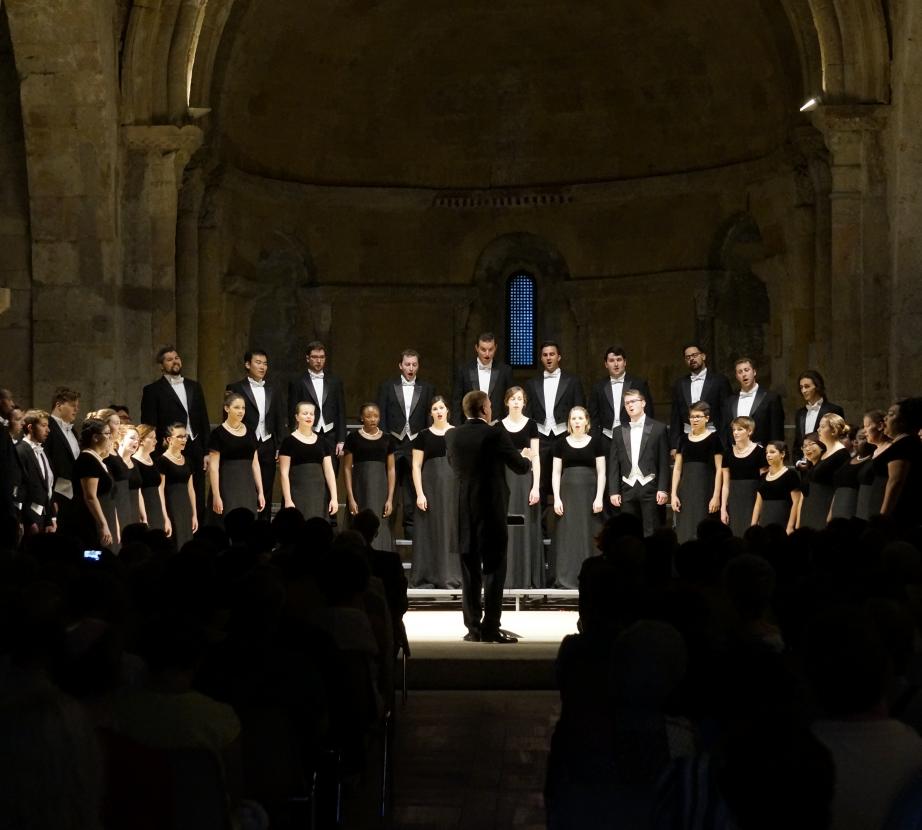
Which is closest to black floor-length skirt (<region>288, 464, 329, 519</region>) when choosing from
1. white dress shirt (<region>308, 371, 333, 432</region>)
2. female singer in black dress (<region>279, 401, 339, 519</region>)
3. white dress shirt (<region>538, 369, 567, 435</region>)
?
female singer in black dress (<region>279, 401, 339, 519</region>)

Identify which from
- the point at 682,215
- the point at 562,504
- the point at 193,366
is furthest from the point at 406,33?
the point at 562,504

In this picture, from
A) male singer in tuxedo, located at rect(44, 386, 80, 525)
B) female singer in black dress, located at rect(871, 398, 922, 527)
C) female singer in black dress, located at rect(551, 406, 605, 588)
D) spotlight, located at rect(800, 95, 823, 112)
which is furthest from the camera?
spotlight, located at rect(800, 95, 823, 112)

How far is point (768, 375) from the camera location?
21219 millimetres

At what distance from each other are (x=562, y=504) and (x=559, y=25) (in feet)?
31.9

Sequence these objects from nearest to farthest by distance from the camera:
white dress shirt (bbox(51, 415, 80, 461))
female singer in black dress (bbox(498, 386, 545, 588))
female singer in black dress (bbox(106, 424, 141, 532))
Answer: female singer in black dress (bbox(106, 424, 141, 532)) → white dress shirt (bbox(51, 415, 80, 461)) → female singer in black dress (bbox(498, 386, 545, 588))

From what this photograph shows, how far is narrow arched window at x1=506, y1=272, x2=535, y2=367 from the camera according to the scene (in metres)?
22.9

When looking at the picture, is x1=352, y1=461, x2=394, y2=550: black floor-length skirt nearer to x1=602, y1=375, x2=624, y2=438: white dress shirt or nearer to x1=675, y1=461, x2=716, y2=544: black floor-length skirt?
x1=602, y1=375, x2=624, y2=438: white dress shirt

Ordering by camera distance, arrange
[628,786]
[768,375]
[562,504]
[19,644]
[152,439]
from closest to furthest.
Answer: [19,644]
[628,786]
[152,439]
[562,504]
[768,375]

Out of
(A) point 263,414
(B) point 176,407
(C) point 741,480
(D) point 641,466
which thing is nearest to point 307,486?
(A) point 263,414

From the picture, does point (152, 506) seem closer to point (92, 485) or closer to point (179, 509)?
point (179, 509)

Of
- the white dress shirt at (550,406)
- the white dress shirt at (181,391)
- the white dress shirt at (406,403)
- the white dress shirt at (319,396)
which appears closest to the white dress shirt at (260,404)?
the white dress shirt at (319,396)

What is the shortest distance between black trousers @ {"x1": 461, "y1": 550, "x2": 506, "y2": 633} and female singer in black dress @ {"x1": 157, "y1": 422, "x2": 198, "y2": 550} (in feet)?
10.1

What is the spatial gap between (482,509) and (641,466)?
2.93 meters

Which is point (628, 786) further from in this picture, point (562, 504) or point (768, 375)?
point (768, 375)
